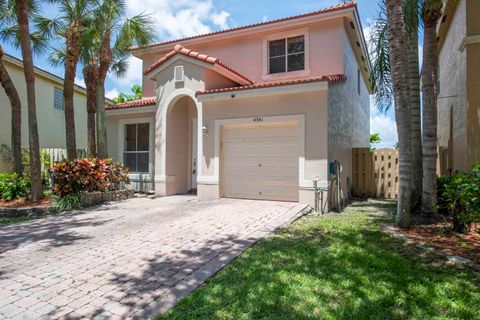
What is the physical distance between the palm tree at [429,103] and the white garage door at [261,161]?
144 inches

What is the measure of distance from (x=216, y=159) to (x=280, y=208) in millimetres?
3093

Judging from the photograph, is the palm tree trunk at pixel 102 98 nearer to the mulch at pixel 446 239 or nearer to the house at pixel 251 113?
the house at pixel 251 113

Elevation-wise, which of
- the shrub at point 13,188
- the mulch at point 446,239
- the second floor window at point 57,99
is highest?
the second floor window at point 57,99

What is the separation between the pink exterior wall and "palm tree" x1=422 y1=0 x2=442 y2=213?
3817 mm

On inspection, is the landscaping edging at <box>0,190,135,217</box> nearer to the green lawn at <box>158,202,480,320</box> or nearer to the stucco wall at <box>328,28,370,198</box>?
the green lawn at <box>158,202,480,320</box>

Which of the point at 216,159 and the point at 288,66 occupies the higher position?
the point at 288,66

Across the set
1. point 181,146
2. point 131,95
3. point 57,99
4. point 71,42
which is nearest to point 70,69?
point 71,42

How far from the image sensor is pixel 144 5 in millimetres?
12867

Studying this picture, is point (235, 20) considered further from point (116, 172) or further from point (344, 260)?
point (344, 260)

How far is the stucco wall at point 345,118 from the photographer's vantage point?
34.0 feet

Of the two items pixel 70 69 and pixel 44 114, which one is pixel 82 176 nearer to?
pixel 70 69

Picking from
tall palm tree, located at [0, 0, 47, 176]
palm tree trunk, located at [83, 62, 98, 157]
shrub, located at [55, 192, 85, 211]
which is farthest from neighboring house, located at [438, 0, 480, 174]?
tall palm tree, located at [0, 0, 47, 176]

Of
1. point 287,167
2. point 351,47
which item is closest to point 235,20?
point 351,47

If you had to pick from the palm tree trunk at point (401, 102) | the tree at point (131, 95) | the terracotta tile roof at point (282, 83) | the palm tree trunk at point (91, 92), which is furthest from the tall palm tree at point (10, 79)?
the tree at point (131, 95)
